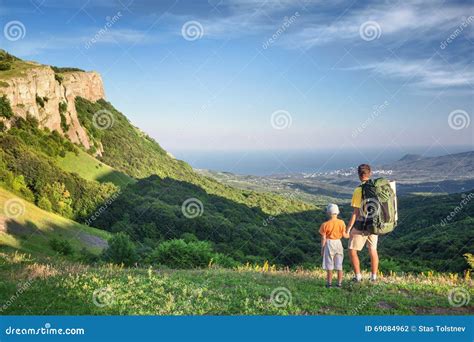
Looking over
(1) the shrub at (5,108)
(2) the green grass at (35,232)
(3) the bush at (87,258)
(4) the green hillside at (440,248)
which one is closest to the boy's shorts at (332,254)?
(4) the green hillside at (440,248)

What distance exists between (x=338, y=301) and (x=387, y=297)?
1345 millimetres

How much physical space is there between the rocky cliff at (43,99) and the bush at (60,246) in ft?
122

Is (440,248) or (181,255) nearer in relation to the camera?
(181,255)

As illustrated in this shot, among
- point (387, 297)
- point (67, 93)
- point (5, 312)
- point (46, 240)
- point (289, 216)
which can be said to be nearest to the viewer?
point (5, 312)

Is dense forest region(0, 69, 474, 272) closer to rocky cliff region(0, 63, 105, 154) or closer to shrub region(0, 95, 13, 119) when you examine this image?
shrub region(0, 95, 13, 119)

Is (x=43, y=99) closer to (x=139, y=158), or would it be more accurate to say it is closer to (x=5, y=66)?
(x=5, y=66)

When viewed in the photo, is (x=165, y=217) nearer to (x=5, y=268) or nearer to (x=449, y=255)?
(x=449, y=255)

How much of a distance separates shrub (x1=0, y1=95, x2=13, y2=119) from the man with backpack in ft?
200

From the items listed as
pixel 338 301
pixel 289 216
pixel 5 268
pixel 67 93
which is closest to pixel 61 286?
pixel 5 268

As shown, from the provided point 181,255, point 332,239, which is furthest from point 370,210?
point 181,255

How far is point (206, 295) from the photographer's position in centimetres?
1134

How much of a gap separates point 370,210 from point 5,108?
6235cm

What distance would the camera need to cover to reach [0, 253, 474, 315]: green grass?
10336mm

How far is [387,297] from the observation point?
36.5 feet
